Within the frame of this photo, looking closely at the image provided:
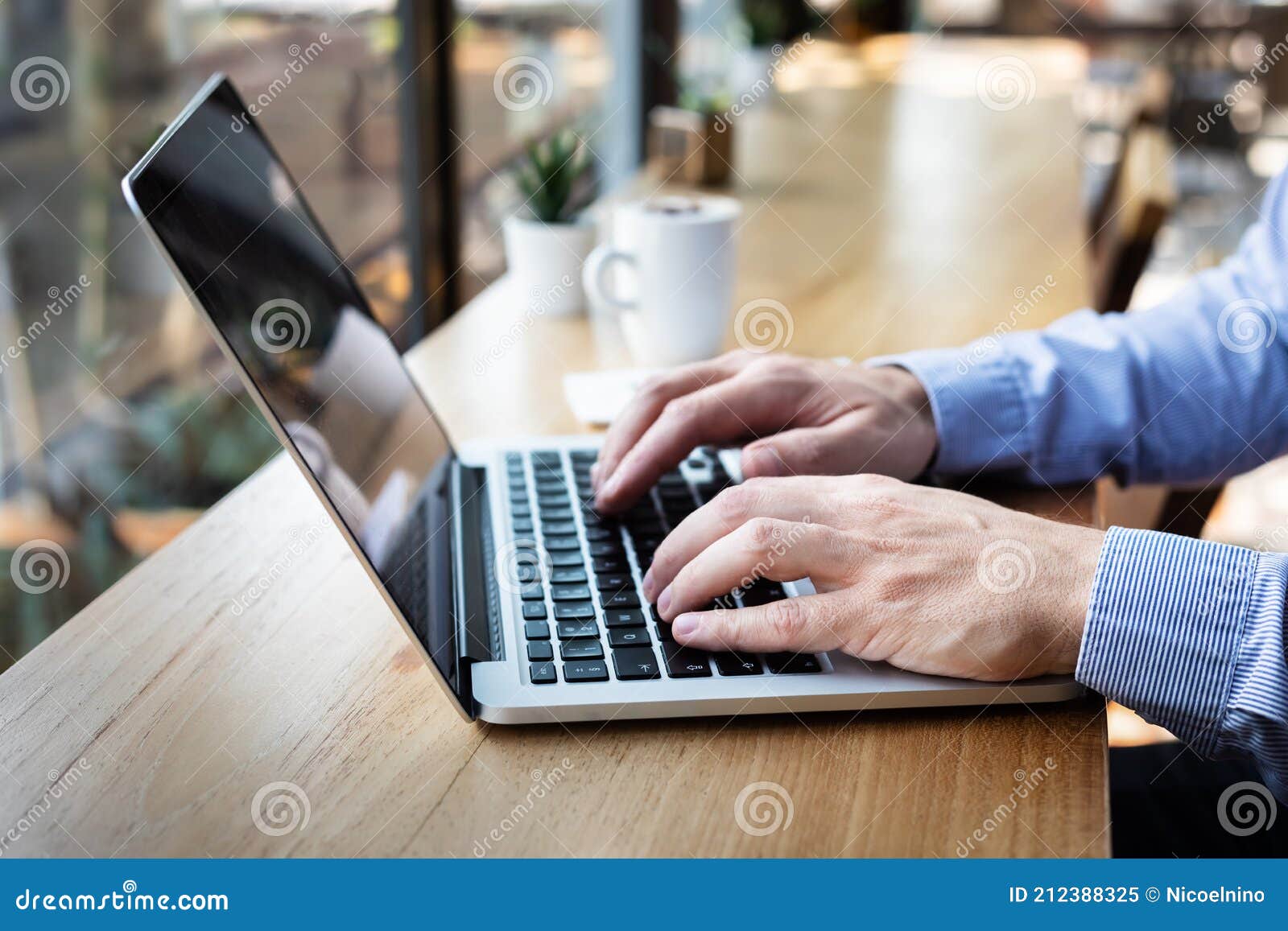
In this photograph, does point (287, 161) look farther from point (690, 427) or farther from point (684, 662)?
point (684, 662)

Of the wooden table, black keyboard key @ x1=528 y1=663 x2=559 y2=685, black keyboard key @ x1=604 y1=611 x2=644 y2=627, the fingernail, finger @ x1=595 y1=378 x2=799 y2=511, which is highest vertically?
finger @ x1=595 y1=378 x2=799 y2=511

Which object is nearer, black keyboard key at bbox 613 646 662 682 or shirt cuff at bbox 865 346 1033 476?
black keyboard key at bbox 613 646 662 682

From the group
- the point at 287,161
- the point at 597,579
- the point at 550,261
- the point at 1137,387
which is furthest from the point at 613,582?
the point at 287,161

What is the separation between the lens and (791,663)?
594 millimetres

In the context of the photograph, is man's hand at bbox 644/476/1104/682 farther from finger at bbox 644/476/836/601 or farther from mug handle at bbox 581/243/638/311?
mug handle at bbox 581/243/638/311

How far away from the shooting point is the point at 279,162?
80cm

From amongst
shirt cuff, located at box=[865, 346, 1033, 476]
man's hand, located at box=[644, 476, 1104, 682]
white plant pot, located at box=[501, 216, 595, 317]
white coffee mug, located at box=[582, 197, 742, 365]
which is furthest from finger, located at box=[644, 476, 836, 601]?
white plant pot, located at box=[501, 216, 595, 317]

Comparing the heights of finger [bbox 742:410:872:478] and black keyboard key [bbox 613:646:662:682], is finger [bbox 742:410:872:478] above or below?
above

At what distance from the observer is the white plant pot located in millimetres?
1270

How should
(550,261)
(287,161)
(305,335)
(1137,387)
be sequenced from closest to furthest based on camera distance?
1. (305,335)
2. (1137,387)
3. (550,261)
4. (287,161)

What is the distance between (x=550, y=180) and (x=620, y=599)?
0.75 meters

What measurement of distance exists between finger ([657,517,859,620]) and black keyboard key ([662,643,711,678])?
27 millimetres

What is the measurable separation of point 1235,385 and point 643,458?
51 cm

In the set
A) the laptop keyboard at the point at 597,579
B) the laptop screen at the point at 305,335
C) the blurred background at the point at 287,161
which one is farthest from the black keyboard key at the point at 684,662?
the blurred background at the point at 287,161
